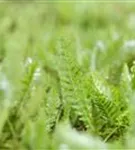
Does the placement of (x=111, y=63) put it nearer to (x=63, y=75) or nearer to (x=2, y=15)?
(x=63, y=75)

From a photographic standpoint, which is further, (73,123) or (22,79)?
(22,79)

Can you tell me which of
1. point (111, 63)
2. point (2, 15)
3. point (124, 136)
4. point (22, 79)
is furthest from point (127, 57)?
point (2, 15)

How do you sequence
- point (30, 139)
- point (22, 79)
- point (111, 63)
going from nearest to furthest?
point (30, 139)
point (22, 79)
point (111, 63)

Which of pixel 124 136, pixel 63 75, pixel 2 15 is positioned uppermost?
pixel 2 15

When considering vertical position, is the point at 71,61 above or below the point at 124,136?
above

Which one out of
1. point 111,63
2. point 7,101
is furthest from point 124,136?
point 111,63

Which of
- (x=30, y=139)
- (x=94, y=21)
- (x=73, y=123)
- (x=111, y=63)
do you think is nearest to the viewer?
(x=30, y=139)

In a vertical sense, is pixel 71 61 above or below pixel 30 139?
above

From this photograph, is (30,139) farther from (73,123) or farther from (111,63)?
(111,63)

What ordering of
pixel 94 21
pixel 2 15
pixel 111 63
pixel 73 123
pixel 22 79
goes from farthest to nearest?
pixel 94 21 → pixel 2 15 → pixel 111 63 → pixel 22 79 → pixel 73 123
